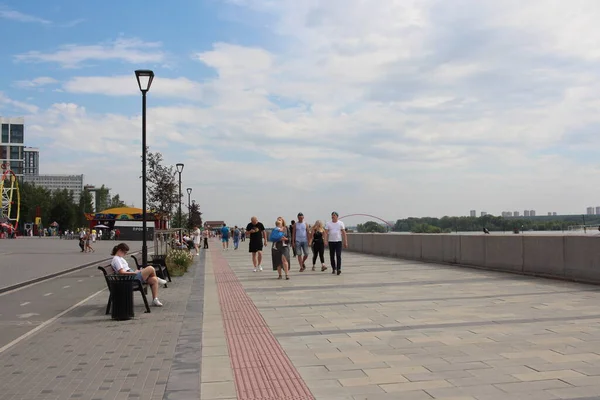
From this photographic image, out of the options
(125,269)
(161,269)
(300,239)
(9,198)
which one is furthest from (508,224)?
(9,198)

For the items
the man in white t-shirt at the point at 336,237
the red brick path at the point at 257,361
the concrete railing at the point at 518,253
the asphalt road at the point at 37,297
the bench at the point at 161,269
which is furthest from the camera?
the man in white t-shirt at the point at 336,237

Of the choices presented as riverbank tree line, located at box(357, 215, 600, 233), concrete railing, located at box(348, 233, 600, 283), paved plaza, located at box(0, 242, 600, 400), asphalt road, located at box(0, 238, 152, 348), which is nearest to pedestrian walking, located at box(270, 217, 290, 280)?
paved plaza, located at box(0, 242, 600, 400)

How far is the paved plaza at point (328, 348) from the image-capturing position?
205 inches

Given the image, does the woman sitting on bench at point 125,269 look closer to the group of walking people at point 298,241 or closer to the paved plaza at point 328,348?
the paved plaza at point 328,348

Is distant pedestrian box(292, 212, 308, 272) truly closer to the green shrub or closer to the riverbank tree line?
the green shrub

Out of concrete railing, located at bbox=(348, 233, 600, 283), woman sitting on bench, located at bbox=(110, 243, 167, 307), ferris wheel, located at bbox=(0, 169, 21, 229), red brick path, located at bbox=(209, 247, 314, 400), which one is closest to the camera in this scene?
red brick path, located at bbox=(209, 247, 314, 400)

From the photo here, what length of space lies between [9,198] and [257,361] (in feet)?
388

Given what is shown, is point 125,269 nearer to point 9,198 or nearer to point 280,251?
point 280,251

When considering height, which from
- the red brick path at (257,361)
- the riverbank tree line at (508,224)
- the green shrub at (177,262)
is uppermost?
the riverbank tree line at (508,224)

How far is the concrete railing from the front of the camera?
12.4 meters

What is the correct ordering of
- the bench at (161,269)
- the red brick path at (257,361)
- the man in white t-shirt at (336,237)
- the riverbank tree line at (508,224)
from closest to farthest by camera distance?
the red brick path at (257,361), the bench at (161,269), the man in white t-shirt at (336,237), the riverbank tree line at (508,224)

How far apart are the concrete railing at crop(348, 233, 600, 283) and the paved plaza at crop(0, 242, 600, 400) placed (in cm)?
99

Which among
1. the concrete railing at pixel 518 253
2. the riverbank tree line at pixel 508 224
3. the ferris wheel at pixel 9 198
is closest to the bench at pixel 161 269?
the concrete railing at pixel 518 253

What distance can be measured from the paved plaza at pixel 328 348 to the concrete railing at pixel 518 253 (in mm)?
987
